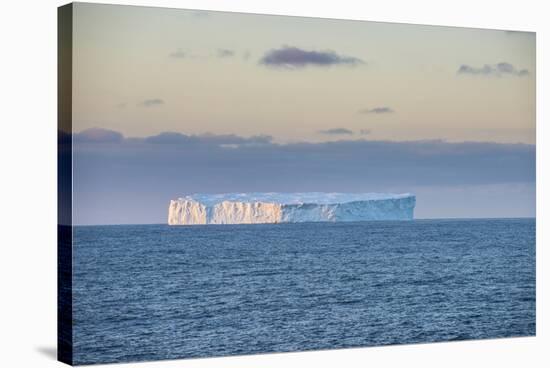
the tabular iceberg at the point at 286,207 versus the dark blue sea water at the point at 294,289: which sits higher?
the tabular iceberg at the point at 286,207

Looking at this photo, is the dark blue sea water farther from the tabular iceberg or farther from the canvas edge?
the tabular iceberg

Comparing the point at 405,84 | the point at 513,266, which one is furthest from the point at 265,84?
the point at 513,266

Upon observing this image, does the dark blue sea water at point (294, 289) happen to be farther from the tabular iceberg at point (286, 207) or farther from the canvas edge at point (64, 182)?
the tabular iceberg at point (286, 207)

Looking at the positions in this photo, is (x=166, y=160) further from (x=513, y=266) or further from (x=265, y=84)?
(x=513, y=266)

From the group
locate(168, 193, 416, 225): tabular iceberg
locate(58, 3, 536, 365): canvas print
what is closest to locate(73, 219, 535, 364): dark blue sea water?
locate(58, 3, 536, 365): canvas print

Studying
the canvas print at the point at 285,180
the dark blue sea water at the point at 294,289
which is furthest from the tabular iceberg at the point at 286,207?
the dark blue sea water at the point at 294,289

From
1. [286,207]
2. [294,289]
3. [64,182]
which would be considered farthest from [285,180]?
[64,182]

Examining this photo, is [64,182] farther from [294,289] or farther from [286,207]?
[286,207]
